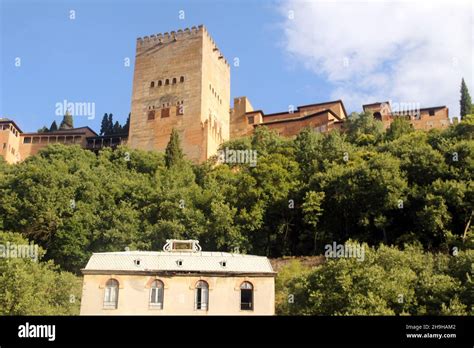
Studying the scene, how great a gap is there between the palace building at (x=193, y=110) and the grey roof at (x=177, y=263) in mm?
41518

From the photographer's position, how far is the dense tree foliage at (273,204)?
44062 mm

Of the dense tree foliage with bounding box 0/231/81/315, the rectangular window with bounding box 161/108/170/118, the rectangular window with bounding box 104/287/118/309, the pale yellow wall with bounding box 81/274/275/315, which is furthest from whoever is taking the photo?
the rectangular window with bounding box 161/108/170/118

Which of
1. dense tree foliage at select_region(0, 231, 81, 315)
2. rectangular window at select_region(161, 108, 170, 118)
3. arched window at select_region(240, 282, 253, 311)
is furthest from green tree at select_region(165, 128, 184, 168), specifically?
arched window at select_region(240, 282, 253, 311)

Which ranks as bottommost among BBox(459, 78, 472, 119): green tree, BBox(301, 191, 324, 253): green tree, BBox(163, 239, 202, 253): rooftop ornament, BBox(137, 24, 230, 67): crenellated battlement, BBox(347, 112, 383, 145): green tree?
BBox(163, 239, 202, 253): rooftop ornament

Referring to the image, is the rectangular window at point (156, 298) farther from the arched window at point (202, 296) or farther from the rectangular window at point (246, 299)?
the rectangular window at point (246, 299)

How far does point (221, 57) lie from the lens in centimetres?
8619

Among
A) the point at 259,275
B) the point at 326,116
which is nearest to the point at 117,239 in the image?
the point at 259,275

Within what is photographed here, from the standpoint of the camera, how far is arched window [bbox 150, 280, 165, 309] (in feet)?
99.3

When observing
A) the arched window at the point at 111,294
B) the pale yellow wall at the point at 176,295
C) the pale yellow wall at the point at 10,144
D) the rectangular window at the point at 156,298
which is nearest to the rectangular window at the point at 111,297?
the arched window at the point at 111,294

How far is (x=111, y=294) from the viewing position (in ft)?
99.8

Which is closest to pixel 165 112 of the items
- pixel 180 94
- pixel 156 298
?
pixel 180 94

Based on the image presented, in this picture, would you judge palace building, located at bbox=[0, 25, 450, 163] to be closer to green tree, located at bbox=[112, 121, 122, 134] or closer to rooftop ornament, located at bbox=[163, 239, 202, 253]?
green tree, located at bbox=[112, 121, 122, 134]

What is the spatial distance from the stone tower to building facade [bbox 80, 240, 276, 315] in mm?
42678
